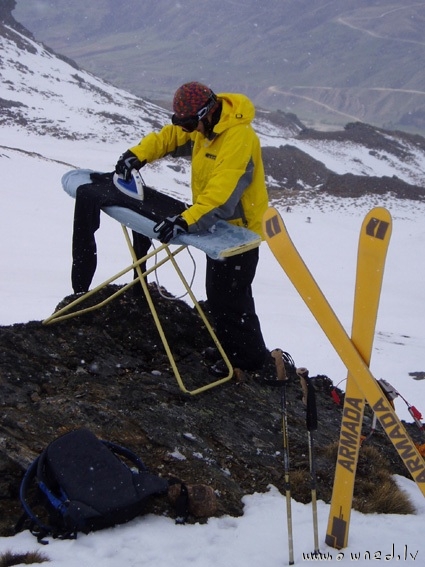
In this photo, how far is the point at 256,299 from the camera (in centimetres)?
1138

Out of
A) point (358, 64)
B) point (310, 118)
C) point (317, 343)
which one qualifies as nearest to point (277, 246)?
point (317, 343)

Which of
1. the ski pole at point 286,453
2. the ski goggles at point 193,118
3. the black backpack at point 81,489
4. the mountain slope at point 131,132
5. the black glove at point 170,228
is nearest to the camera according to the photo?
the ski pole at point 286,453

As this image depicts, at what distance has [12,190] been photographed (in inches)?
622

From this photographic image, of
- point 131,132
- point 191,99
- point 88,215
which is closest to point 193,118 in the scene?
point 191,99

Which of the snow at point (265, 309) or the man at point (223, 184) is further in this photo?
the man at point (223, 184)

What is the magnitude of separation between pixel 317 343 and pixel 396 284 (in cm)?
661

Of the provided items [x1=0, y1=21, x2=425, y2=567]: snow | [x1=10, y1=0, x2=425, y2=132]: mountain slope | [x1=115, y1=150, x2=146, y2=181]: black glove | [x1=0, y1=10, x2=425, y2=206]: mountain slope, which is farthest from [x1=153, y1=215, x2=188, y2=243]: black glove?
[x1=10, y1=0, x2=425, y2=132]: mountain slope

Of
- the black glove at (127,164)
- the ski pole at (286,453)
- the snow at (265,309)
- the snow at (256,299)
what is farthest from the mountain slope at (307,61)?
the ski pole at (286,453)

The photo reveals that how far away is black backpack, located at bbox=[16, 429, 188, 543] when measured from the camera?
118 inches

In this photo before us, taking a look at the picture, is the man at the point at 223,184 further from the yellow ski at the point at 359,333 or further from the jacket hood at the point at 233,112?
the yellow ski at the point at 359,333

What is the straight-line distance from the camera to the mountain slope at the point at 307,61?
147750mm

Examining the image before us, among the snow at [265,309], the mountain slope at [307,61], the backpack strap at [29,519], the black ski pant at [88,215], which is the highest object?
the mountain slope at [307,61]

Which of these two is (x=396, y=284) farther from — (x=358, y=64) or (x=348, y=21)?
(x=348, y=21)

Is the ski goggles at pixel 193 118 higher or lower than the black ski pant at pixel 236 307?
higher
